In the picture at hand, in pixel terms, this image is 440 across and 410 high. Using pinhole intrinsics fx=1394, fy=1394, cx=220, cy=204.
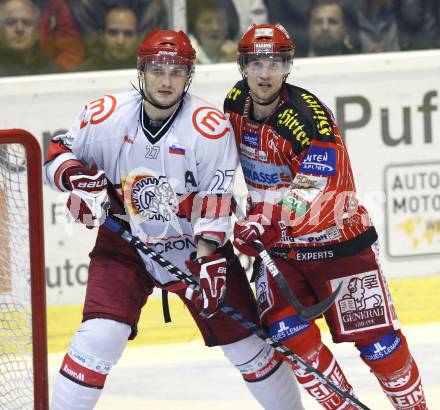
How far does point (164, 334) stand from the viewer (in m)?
5.92

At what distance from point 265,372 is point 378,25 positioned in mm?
2432

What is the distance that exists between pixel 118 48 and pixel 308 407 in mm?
1863

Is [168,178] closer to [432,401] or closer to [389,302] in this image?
[389,302]

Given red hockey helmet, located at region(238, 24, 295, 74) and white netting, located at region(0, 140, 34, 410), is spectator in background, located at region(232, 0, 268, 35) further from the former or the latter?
red hockey helmet, located at region(238, 24, 295, 74)

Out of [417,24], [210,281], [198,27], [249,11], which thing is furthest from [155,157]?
[417,24]

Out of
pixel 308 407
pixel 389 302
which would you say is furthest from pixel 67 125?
pixel 389 302

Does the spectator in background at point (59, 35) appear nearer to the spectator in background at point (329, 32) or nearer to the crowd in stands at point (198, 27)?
the crowd in stands at point (198, 27)

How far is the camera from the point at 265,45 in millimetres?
4281

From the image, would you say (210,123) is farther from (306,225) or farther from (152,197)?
(306,225)

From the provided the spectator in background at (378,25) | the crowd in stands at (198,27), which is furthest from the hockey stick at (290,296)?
the spectator in background at (378,25)

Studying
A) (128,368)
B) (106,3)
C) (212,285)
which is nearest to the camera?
(212,285)

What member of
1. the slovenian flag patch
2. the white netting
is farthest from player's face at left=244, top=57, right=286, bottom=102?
the white netting

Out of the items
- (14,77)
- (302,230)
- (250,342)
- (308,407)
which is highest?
(14,77)

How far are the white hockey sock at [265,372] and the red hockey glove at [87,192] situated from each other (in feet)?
2.02
